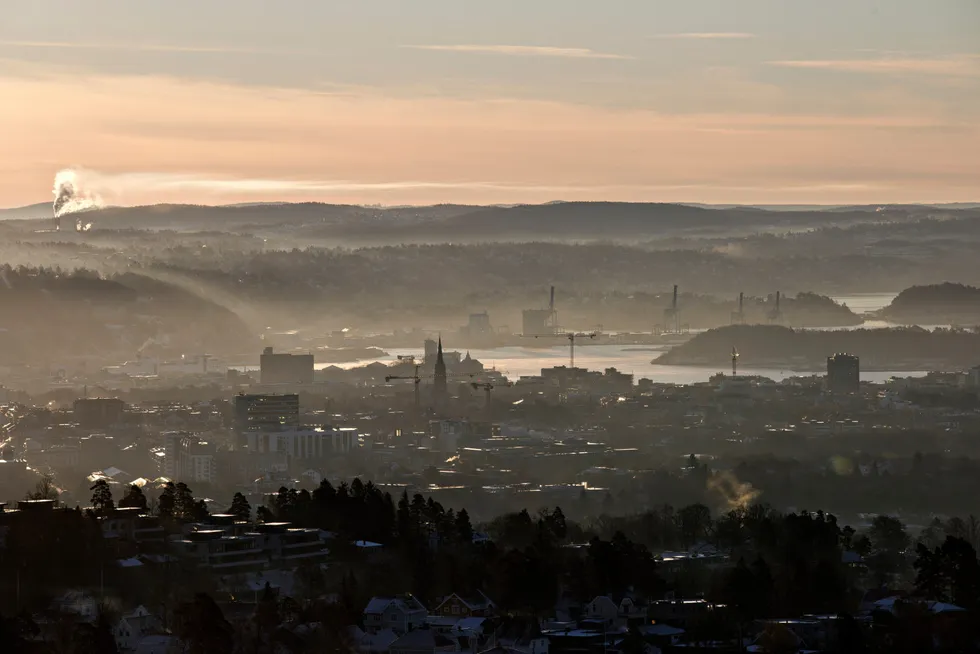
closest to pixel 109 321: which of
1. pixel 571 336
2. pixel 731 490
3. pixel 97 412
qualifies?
pixel 571 336

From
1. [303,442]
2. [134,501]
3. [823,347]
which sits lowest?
[134,501]

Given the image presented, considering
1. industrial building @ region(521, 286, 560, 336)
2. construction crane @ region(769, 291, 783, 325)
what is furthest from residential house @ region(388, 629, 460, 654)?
construction crane @ region(769, 291, 783, 325)

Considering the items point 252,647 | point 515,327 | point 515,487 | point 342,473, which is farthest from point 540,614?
point 515,327

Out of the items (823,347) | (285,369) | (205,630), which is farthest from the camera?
(823,347)

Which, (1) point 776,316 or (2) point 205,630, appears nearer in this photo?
(2) point 205,630

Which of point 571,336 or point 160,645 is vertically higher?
point 571,336

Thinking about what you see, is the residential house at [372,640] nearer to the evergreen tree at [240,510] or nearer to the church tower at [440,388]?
the evergreen tree at [240,510]

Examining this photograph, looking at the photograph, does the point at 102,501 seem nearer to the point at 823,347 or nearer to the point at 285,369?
the point at 285,369

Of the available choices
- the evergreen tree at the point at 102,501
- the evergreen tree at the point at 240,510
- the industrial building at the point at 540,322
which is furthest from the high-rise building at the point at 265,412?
the industrial building at the point at 540,322
